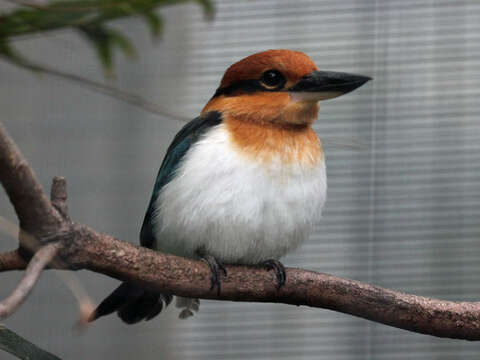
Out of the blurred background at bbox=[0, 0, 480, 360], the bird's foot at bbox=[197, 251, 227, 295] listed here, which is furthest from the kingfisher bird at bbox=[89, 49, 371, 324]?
the blurred background at bbox=[0, 0, 480, 360]

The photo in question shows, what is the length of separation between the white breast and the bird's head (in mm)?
60

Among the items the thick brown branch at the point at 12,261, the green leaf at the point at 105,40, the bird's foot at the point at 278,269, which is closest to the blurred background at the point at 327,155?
the green leaf at the point at 105,40

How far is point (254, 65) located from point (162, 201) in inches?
10.1

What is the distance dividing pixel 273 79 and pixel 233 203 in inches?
8.2

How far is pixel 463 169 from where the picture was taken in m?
1.79

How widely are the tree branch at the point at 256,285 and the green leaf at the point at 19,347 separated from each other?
0.09m

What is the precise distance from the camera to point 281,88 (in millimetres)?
996

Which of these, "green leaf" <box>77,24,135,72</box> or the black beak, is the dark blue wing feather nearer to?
the black beak

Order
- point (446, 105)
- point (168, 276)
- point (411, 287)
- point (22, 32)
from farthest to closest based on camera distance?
point (446, 105), point (411, 287), point (22, 32), point (168, 276)

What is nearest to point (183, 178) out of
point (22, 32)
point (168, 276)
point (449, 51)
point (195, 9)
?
point (168, 276)

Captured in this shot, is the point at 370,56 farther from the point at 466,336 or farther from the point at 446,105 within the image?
the point at 466,336

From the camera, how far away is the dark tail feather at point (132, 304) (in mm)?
1012

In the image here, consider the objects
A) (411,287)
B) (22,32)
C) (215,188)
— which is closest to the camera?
(215,188)

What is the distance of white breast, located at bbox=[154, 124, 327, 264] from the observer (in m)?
0.95
